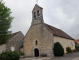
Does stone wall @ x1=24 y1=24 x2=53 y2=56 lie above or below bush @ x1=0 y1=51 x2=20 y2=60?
above

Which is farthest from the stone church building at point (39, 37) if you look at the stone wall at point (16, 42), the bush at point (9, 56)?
the bush at point (9, 56)

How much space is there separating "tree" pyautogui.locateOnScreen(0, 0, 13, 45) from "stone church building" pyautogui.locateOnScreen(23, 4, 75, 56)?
23.4 ft

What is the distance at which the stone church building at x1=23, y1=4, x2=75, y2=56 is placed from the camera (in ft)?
53.2

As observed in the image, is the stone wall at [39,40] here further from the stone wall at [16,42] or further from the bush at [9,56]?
the bush at [9,56]

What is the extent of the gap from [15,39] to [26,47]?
4.81 m

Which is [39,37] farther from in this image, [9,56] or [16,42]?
[16,42]

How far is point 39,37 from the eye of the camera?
1778cm

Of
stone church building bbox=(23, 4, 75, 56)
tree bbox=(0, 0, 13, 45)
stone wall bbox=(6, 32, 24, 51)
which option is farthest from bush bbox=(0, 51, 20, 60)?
stone wall bbox=(6, 32, 24, 51)

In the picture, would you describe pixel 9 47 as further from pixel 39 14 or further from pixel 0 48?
pixel 39 14

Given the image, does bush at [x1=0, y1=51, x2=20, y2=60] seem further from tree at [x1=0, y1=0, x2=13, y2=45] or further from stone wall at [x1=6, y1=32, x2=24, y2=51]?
stone wall at [x1=6, y1=32, x2=24, y2=51]

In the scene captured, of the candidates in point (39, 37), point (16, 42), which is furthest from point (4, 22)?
point (16, 42)

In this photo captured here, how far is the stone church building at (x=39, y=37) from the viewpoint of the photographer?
16.2m

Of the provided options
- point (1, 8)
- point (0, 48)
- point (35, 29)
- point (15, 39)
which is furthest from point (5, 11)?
point (15, 39)

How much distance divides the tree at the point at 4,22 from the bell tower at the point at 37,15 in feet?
23.3
